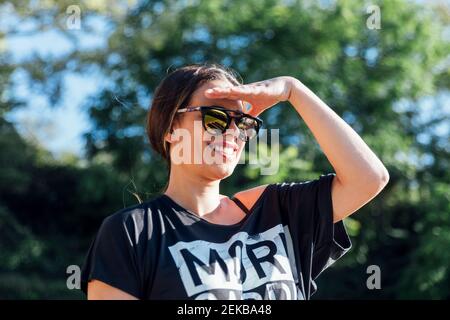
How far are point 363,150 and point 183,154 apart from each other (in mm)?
555

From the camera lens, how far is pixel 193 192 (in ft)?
7.14

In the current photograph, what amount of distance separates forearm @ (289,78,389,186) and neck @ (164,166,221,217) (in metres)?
0.37

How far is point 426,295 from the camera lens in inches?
323

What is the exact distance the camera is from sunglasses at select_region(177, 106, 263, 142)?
2.16 meters

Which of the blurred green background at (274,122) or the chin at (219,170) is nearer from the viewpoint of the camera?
the chin at (219,170)

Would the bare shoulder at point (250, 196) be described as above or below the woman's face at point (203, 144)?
below

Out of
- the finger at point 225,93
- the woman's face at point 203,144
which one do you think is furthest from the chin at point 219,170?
the finger at point 225,93

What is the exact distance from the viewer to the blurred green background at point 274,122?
9742 millimetres

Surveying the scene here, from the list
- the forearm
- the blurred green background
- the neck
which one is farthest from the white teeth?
the blurred green background

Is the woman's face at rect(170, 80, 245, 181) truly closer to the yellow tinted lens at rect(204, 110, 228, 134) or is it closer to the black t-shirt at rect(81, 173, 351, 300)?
the yellow tinted lens at rect(204, 110, 228, 134)

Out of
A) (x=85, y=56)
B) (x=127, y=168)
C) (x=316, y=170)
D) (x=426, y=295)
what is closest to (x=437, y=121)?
(x=316, y=170)

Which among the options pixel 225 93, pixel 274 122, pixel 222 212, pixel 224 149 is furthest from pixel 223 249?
pixel 274 122

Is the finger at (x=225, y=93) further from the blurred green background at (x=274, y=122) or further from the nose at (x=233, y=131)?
the blurred green background at (x=274, y=122)

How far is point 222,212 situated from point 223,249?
20cm
